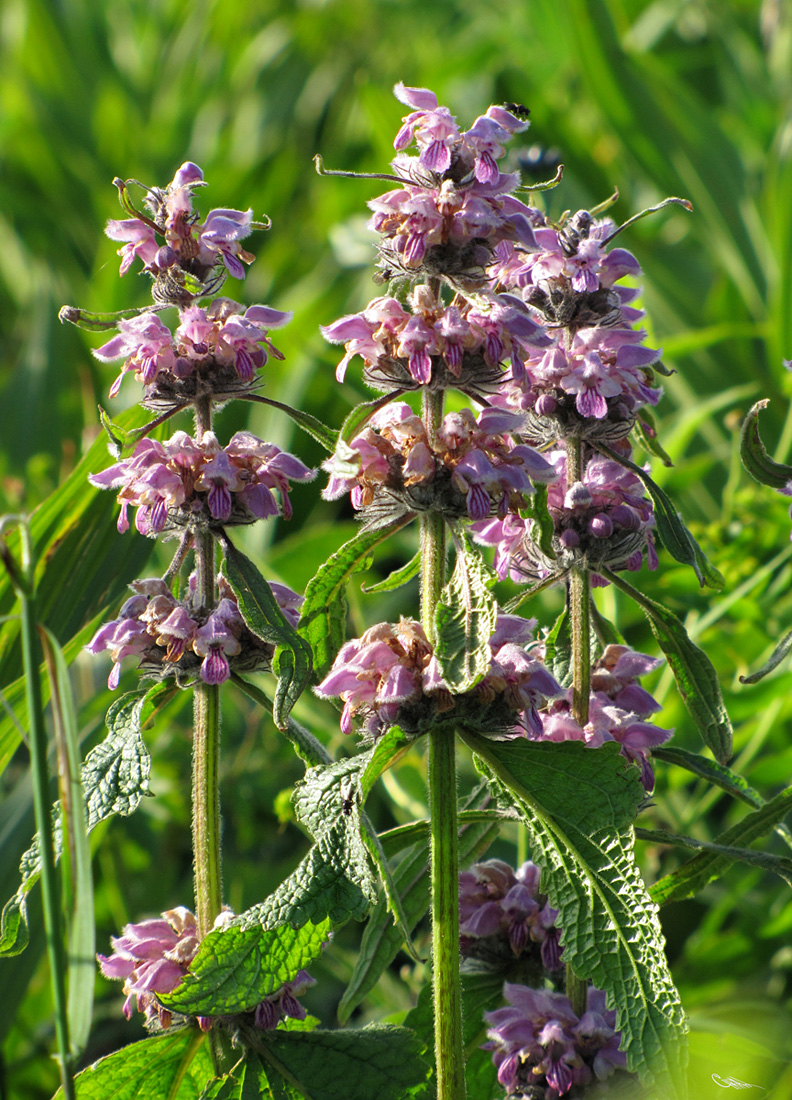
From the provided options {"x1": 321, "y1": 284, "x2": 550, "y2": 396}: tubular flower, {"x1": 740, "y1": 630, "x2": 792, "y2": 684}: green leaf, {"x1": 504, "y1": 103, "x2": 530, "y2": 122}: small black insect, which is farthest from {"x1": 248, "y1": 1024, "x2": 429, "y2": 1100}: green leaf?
{"x1": 504, "y1": 103, "x2": 530, "y2": 122}: small black insect

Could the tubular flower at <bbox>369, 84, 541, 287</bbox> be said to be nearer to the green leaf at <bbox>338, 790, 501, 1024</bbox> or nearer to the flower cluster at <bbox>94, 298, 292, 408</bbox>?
the flower cluster at <bbox>94, 298, 292, 408</bbox>

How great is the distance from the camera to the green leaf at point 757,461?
866 mm

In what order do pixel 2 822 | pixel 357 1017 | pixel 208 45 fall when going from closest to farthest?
pixel 2 822 → pixel 357 1017 → pixel 208 45

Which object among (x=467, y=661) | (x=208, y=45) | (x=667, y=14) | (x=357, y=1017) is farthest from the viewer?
(x=208, y=45)

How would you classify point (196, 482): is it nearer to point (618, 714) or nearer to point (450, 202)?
point (450, 202)

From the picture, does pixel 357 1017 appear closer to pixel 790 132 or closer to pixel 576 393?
pixel 576 393

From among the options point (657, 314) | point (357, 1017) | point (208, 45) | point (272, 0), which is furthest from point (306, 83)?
point (357, 1017)

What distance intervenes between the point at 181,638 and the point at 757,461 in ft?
1.49

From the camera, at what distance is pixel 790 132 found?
2.59m

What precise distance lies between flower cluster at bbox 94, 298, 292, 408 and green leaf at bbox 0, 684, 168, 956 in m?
0.23

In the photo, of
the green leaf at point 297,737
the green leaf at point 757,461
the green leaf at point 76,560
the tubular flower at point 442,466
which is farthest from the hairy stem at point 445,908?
the green leaf at point 76,560

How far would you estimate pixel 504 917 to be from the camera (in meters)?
1.03

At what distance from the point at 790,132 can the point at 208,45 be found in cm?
268

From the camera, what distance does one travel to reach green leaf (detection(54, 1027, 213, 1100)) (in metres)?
0.90
